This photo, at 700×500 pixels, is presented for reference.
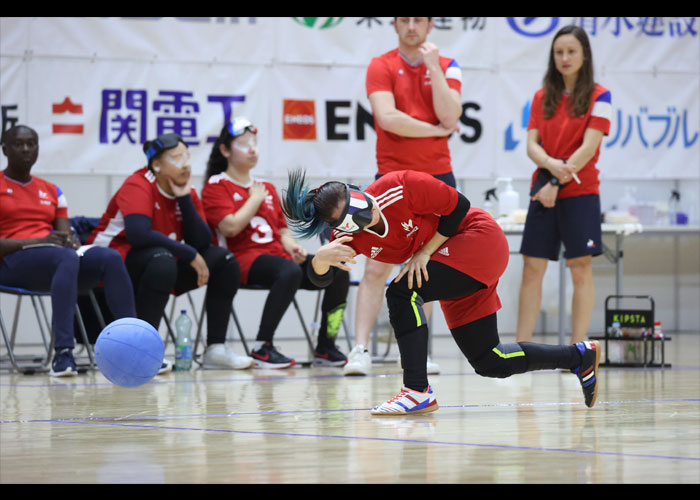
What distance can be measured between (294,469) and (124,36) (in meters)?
5.56

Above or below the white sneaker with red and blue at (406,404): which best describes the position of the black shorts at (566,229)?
above

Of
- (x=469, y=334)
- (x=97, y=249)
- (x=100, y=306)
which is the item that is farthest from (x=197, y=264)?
(x=469, y=334)

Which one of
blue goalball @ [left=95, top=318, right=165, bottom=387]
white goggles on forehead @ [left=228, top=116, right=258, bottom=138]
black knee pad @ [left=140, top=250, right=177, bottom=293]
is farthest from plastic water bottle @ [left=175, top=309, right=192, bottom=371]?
blue goalball @ [left=95, top=318, right=165, bottom=387]

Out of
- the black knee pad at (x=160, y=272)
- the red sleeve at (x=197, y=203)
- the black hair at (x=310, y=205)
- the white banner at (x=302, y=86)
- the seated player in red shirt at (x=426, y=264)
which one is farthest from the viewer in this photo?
the white banner at (x=302, y=86)

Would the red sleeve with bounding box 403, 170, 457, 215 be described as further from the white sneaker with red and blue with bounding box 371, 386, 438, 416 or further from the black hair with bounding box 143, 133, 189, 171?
the black hair with bounding box 143, 133, 189, 171

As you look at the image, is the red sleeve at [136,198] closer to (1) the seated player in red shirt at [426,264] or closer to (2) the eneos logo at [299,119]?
(1) the seated player in red shirt at [426,264]

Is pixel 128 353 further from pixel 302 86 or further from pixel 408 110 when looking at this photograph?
pixel 302 86

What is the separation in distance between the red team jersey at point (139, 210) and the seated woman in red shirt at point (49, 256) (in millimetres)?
217

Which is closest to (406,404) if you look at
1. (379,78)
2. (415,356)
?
(415,356)

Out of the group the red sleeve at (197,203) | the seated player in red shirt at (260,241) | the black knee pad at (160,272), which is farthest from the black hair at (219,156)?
the black knee pad at (160,272)

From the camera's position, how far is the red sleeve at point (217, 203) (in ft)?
18.4

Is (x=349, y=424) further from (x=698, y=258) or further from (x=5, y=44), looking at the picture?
(x=698, y=258)

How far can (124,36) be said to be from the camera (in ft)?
23.5
